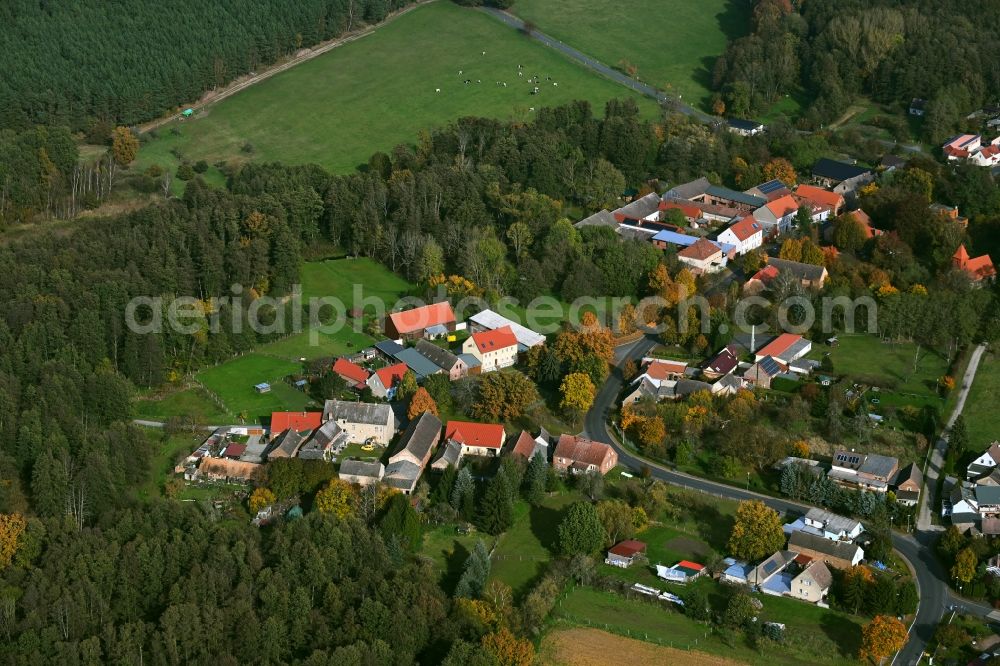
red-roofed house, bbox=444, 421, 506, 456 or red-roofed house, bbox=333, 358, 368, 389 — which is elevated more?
red-roofed house, bbox=444, 421, 506, 456

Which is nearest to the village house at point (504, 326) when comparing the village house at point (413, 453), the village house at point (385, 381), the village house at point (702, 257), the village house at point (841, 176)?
the village house at point (385, 381)

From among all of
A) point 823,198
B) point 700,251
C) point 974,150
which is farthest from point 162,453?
point 974,150

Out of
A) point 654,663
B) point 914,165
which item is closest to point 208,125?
point 914,165

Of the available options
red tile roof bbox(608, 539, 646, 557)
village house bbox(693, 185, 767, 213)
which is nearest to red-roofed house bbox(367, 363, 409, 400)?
red tile roof bbox(608, 539, 646, 557)

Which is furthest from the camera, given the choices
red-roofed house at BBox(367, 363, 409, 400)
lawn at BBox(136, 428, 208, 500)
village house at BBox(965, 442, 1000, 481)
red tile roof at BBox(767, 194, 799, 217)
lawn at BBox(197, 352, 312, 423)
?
red tile roof at BBox(767, 194, 799, 217)

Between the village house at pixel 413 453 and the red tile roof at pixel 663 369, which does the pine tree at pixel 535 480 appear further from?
the red tile roof at pixel 663 369

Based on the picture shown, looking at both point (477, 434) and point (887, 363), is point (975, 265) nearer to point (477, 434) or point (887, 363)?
point (887, 363)

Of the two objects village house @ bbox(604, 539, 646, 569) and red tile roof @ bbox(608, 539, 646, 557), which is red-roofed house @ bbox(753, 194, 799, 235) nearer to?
red tile roof @ bbox(608, 539, 646, 557)
